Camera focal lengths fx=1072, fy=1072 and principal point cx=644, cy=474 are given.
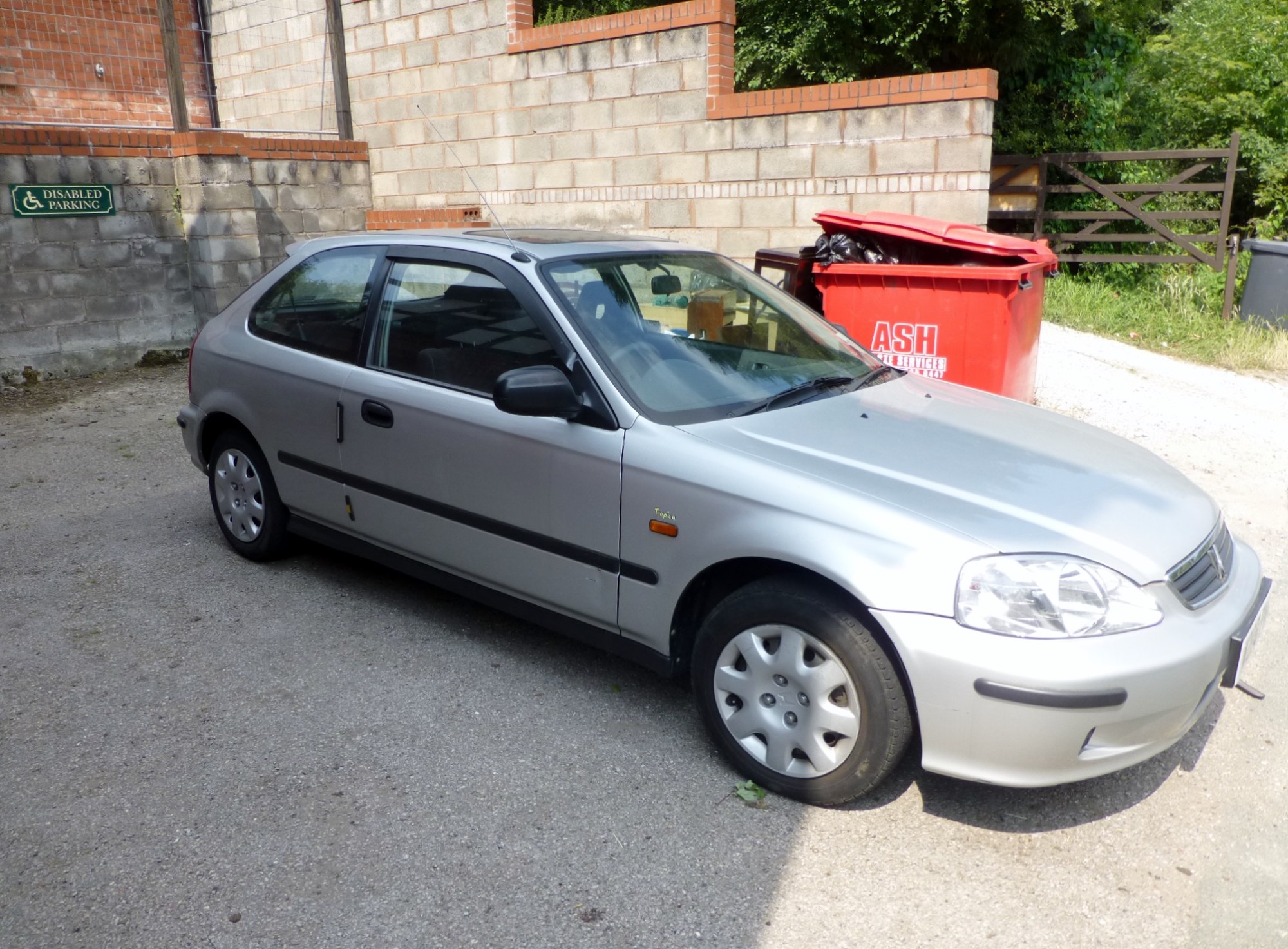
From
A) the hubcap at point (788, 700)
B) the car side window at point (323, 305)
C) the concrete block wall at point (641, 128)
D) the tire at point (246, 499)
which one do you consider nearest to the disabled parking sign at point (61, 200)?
the concrete block wall at point (641, 128)

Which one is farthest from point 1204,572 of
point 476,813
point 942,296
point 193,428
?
point 193,428

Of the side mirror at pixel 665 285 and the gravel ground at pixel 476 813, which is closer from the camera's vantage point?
the gravel ground at pixel 476 813

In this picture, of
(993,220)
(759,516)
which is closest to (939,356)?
(759,516)

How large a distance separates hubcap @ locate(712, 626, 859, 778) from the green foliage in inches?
523

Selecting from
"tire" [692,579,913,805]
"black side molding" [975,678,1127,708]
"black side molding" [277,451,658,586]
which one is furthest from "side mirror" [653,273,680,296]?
"black side molding" [975,678,1127,708]

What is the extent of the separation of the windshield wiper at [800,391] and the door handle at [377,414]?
4.69ft

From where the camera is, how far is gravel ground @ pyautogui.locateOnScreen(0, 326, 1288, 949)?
110 inches

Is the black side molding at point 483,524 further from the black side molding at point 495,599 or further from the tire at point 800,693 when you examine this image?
the tire at point 800,693

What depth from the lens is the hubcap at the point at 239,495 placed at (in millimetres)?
5078

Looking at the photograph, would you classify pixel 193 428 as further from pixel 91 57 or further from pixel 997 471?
pixel 91 57

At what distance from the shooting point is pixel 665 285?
433 cm

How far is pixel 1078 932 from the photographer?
108 inches

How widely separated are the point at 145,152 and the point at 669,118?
15.7 ft

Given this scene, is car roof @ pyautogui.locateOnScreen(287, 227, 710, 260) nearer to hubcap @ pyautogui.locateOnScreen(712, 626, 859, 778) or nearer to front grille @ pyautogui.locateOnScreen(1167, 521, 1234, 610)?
hubcap @ pyautogui.locateOnScreen(712, 626, 859, 778)
